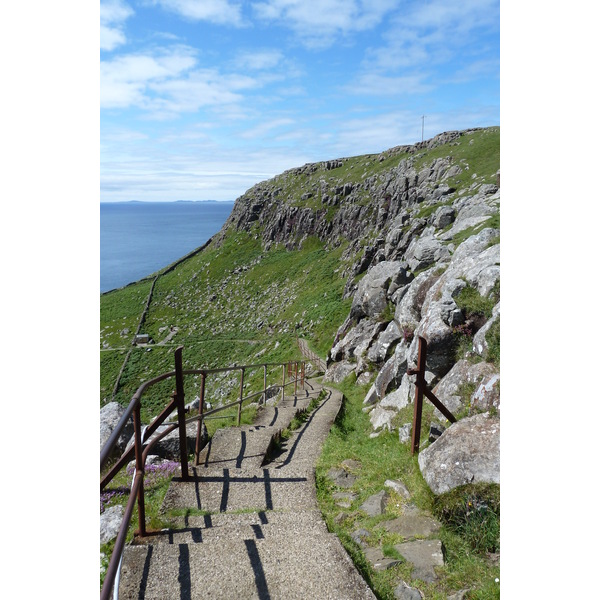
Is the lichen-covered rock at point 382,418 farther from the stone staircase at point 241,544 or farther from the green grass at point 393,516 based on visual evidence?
the stone staircase at point 241,544

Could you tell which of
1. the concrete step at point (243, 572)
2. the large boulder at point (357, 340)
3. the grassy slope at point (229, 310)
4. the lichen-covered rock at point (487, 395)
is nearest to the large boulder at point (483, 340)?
the lichen-covered rock at point (487, 395)

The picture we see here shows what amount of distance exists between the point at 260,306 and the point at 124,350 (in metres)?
17.1

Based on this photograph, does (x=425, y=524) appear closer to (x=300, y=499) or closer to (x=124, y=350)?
(x=300, y=499)

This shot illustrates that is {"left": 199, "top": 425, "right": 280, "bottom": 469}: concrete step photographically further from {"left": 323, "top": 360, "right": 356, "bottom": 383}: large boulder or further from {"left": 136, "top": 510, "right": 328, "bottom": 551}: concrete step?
{"left": 323, "top": 360, "right": 356, "bottom": 383}: large boulder

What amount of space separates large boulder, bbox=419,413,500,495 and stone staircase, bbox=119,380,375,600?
5.21 ft

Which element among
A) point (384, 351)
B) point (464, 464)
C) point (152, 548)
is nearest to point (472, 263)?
point (384, 351)

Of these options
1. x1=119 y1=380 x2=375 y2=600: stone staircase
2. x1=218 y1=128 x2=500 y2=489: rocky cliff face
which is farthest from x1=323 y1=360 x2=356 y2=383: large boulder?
x1=119 y1=380 x2=375 y2=600: stone staircase

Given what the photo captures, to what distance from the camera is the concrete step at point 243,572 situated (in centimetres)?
366

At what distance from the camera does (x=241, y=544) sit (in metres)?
4.31

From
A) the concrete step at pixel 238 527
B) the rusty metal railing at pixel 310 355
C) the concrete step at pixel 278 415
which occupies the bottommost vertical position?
the rusty metal railing at pixel 310 355

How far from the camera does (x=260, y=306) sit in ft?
180

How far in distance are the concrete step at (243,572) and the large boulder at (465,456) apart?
68.5 inches

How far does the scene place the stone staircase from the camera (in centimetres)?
372
